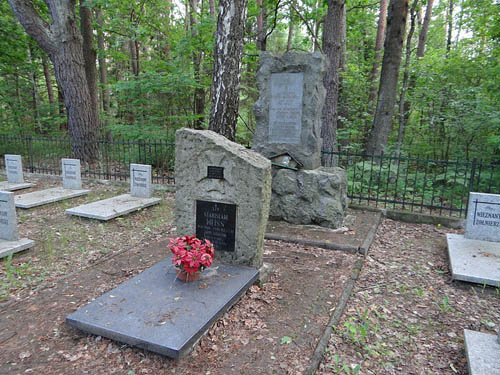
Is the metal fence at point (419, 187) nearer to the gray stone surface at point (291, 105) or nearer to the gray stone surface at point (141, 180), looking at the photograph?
the gray stone surface at point (291, 105)

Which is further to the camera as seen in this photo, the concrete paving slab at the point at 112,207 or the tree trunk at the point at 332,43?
the tree trunk at the point at 332,43

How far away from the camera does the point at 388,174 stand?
21.3 feet

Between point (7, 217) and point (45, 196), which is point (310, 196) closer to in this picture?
point (7, 217)

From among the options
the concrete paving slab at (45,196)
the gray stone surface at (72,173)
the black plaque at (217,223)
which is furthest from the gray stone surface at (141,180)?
the black plaque at (217,223)

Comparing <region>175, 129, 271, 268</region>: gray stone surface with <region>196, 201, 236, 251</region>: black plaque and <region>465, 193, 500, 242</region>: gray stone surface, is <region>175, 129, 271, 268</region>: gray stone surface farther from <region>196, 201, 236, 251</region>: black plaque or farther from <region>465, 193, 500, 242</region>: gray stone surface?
<region>465, 193, 500, 242</region>: gray stone surface

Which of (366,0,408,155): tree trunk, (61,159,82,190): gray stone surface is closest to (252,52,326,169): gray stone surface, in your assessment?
(366,0,408,155): tree trunk

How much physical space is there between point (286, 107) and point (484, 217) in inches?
131

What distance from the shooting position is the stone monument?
17.8 feet

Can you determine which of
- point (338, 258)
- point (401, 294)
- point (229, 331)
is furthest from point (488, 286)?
point (229, 331)

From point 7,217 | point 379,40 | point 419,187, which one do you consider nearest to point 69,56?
point 7,217

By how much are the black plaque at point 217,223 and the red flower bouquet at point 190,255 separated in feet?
1.19

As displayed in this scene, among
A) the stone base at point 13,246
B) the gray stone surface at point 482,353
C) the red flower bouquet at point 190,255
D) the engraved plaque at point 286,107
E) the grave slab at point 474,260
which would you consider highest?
the engraved plaque at point 286,107

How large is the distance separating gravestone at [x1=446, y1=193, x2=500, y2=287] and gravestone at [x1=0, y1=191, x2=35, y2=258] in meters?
5.30

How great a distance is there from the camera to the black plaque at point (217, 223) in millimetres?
3676
